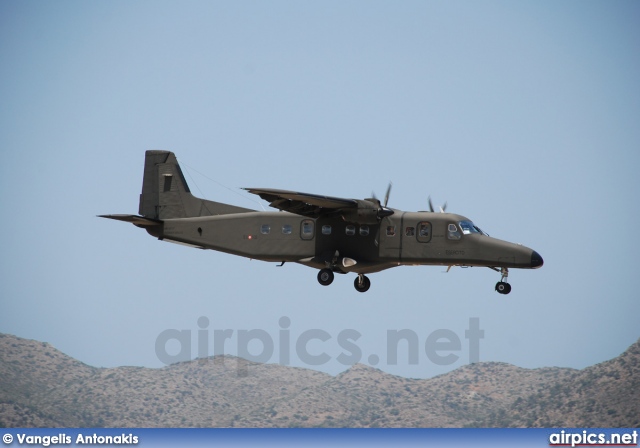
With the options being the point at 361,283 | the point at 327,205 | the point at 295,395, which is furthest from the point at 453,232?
the point at 295,395

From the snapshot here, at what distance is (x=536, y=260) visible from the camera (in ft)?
137

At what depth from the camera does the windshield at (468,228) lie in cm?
4188

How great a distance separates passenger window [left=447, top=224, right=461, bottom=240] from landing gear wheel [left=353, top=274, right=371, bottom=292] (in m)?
4.64

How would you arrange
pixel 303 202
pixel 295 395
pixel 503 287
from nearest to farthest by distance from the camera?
pixel 303 202
pixel 503 287
pixel 295 395

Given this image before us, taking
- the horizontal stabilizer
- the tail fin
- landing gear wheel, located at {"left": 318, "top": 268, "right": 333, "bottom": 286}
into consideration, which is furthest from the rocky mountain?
landing gear wheel, located at {"left": 318, "top": 268, "right": 333, "bottom": 286}

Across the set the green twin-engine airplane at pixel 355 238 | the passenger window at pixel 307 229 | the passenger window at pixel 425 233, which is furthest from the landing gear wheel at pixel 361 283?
the passenger window at pixel 425 233

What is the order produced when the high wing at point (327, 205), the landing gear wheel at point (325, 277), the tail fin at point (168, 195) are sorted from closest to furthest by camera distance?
the high wing at point (327, 205), the landing gear wheel at point (325, 277), the tail fin at point (168, 195)

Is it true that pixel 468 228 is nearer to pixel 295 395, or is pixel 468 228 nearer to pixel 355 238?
pixel 355 238

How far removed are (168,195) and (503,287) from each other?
1577 cm

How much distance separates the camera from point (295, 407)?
3986 inches

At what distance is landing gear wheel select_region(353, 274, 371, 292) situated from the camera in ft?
146

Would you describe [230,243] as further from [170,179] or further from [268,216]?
[170,179]

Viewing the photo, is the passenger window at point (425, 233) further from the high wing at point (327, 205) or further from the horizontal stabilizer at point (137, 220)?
the horizontal stabilizer at point (137, 220)

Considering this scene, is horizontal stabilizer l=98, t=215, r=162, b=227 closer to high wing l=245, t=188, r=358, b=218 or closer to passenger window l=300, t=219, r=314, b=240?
high wing l=245, t=188, r=358, b=218
